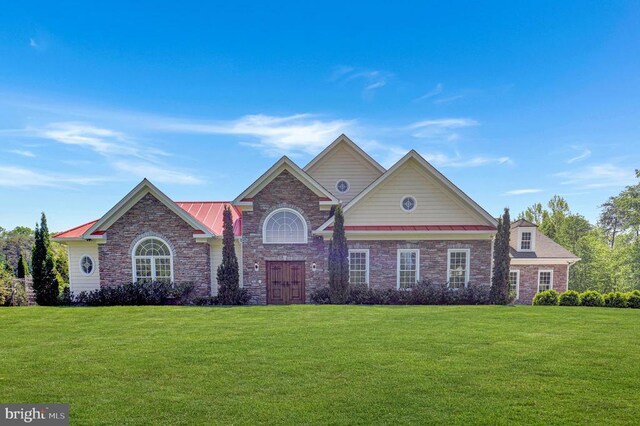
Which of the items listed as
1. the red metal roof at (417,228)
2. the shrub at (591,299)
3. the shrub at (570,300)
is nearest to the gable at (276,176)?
the red metal roof at (417,228)

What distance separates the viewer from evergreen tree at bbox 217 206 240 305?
617 inches

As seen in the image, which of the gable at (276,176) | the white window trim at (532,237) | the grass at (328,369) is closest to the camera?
the grass at (328,369)

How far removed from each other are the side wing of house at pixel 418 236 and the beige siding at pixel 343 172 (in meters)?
3.07

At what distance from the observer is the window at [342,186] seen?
1962 cm

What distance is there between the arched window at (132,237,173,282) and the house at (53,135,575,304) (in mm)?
48

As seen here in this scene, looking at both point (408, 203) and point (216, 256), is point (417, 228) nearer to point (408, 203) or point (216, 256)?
point (408, 203)

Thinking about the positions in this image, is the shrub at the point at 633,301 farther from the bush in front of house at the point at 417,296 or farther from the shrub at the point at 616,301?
the bush in front of house at the point at 417,296

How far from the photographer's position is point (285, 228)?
54.2 ft

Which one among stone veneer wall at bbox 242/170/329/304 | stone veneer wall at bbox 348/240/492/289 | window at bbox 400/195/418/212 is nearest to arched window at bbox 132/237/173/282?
stone veneer wall at bbox 242/170/329/304

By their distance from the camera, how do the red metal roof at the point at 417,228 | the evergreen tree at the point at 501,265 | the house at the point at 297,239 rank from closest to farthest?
the evergreen tree at the point at 501,265
the red metal roof at the point at 417,228
the house at the point at 297,239

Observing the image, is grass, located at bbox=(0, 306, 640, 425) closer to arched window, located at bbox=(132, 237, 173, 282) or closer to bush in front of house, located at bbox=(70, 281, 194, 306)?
bush in front of house, located at bbox=(70, 281, 194, 306)

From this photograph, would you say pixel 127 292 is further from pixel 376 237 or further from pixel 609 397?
pixel 609 397

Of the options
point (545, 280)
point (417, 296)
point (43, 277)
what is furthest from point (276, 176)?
point (545, 280)

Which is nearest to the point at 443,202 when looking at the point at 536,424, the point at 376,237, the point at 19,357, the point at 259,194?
the point at 376,237
